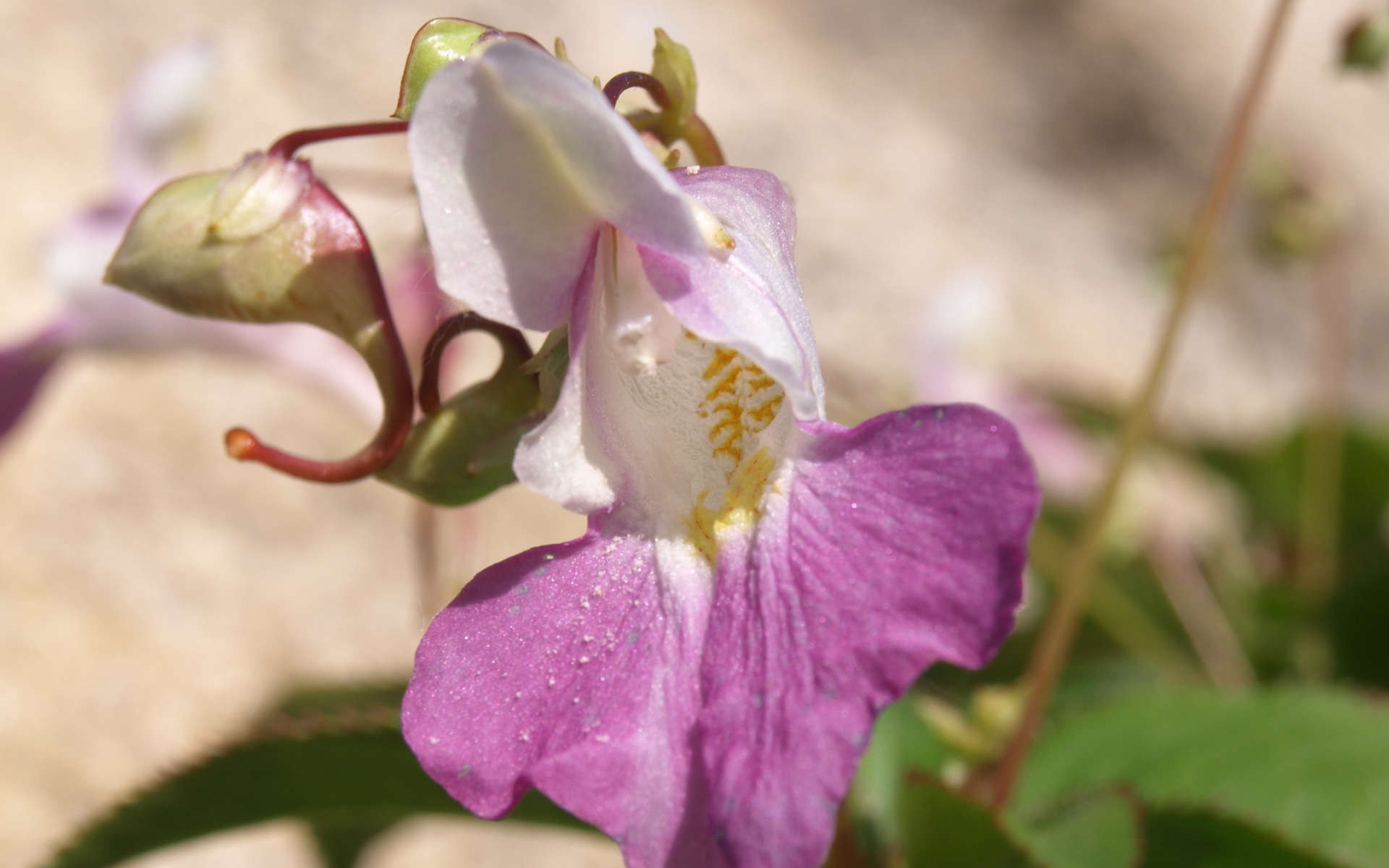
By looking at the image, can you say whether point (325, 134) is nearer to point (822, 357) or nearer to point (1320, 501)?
point (1320, 501)

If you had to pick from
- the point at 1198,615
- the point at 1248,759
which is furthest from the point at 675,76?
the point at 1198,615

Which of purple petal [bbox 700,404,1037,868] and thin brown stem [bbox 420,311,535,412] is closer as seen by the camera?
purple petal [bbox 700,404,1037,868]

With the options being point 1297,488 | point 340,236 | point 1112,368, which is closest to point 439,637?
point 340,236

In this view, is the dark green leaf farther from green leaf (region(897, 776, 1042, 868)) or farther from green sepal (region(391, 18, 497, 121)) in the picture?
green sepal (region(391, 18, 497, 121))

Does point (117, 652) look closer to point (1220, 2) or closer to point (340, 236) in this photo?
point (340, 236)

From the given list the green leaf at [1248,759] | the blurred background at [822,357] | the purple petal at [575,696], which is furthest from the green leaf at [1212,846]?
the purple petal at [575,696]

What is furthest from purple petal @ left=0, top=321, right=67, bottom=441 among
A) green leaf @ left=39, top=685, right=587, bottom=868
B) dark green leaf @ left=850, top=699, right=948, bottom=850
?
dark green leaf @ left=850, top=699, right=948, bottom=850
